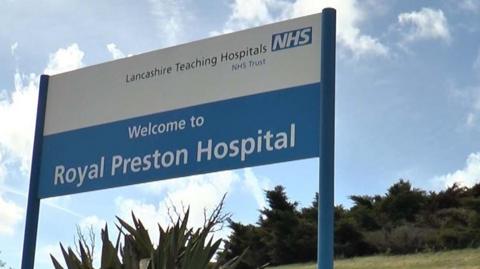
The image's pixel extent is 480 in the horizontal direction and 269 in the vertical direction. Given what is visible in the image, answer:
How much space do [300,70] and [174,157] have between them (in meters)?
1.22

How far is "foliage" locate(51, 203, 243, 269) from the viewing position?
5387 mm

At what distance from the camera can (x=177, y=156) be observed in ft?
20.6

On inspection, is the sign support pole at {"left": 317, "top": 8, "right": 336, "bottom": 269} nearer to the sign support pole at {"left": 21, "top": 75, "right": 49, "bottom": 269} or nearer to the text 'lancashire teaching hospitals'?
the text 'lancashire teaching hospitals'

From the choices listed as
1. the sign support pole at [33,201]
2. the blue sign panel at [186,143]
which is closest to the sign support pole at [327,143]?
the blue sign panel at [186,143]

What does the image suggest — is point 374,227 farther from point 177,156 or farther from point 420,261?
point 177,156

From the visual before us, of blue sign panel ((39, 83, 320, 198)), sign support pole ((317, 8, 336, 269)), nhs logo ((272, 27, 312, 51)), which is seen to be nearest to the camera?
sign support pole ((317, 8, 336, 269))

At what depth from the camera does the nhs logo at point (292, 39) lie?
5.82 metres

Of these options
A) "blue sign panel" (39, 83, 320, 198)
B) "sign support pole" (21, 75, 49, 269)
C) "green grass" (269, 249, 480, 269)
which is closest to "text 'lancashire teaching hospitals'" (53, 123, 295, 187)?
"blue sign panel" (39, 83, 320, 198)

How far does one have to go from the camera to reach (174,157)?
247 inches

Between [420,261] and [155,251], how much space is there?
14278mm

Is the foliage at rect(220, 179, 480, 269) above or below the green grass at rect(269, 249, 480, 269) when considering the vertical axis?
above

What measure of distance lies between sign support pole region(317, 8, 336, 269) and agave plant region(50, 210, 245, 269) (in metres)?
0.60

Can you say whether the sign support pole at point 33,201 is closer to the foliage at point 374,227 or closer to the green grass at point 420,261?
the green grass at point 420,261

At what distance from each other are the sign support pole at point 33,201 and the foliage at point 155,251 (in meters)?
1.26
